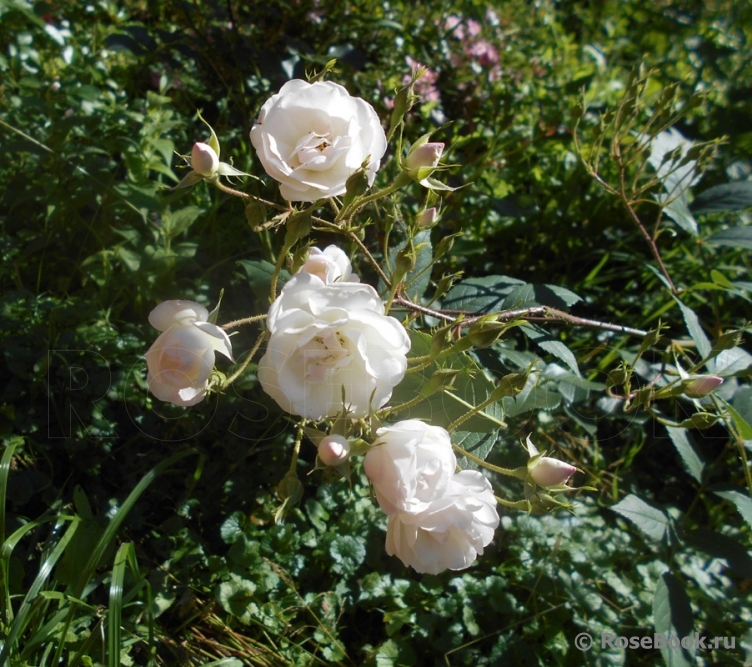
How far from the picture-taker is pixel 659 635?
1.01 metres

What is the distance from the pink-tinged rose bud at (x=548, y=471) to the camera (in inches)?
25.9

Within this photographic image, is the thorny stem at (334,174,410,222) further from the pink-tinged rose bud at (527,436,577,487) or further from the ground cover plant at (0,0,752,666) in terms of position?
the pink-tinged rose bud at (527,436,577,487)

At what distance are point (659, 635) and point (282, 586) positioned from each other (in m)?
0.65

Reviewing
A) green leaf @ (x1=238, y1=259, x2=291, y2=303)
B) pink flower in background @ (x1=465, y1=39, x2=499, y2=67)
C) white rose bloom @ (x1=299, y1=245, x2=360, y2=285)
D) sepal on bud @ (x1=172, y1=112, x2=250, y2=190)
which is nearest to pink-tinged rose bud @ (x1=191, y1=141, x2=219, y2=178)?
sepal on bud @ (x1=172, y1=112, x2=250, y2=190)

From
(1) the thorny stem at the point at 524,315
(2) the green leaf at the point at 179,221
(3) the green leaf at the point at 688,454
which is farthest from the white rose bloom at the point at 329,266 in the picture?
(3) the green leaf at the point at 688,454

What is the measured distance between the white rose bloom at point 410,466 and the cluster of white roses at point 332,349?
44mm

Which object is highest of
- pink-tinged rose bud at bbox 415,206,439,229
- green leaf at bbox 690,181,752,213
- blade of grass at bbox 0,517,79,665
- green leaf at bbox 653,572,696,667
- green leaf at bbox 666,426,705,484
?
pink-tinged rose bud at bbox 415,206,439,229

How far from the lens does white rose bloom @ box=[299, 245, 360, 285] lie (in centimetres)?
75

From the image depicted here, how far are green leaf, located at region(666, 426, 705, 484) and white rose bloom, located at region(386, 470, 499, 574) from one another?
24.4 inches

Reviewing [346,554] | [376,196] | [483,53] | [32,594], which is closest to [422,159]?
[376,196]

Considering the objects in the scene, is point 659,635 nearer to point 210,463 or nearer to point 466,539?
point 466,539

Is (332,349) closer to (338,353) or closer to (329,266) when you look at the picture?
(338,353)

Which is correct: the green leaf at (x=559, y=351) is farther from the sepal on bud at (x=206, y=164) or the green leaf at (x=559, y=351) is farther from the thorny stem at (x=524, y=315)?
the sepal on bud at (x=206, y=164)

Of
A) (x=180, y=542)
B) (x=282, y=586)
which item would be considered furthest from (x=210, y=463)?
(x=282, y=586)
